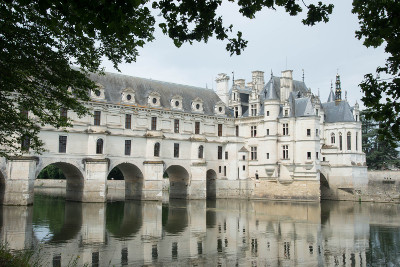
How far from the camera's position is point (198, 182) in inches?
1672

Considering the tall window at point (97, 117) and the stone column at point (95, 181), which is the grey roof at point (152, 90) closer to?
the tall window at point (97, 117)

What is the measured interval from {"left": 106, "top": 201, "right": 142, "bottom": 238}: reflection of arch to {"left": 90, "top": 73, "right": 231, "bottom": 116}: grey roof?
11248 mm

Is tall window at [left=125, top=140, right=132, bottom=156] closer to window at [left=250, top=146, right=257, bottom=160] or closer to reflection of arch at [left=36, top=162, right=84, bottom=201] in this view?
reflection of arch at [left=36, top=162, right=84, bottom=201]

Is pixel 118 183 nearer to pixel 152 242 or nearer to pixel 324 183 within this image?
pixel 324 183

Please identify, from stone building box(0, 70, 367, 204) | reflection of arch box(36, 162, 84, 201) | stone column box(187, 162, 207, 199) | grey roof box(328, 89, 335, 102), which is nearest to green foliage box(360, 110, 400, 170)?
grey roof box(328, 89, 335, 102)

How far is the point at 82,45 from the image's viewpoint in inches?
471

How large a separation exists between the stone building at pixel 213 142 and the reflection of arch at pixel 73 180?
0.32ft

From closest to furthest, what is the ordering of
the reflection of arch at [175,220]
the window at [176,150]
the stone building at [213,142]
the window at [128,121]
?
1. the reflection of arch at [175,220]
2. the stone building at [213,142]
3. the window at [128,121]
4. the window at [176,150]

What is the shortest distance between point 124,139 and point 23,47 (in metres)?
28.6

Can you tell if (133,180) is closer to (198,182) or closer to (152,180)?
(152,180)

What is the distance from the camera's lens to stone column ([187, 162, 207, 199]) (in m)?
42.2

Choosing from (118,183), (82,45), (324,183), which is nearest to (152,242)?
(82,45)

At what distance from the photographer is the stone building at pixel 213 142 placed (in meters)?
36.9

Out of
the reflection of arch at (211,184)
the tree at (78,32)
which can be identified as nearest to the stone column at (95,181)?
the reflection of arch at (211,184)
